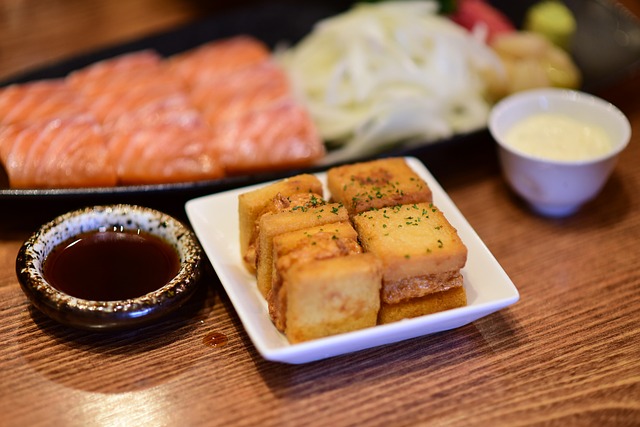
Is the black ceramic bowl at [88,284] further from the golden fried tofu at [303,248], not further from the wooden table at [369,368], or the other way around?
the golden fried tofu at [303,248]

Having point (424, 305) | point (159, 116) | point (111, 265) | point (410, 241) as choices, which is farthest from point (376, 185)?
point (159, 116)

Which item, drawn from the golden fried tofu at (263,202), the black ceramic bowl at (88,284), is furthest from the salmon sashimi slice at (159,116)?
the golden fried tofu at (263,202)

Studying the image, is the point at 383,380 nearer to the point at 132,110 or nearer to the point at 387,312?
the point at 387,312

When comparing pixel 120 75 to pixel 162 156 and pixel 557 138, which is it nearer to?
pixel 162 156

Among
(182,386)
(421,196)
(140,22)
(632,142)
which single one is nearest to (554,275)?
(421,196)

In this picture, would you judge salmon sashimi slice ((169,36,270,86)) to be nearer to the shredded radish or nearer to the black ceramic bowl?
the shredded radish

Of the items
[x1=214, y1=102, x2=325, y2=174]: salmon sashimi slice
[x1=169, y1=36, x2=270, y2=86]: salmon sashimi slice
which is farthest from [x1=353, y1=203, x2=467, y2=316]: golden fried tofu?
[x1=169, y1=36, x2=270, y2=86]: salmon sashimi slice

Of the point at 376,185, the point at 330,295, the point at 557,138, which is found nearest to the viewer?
the point at 330,295
